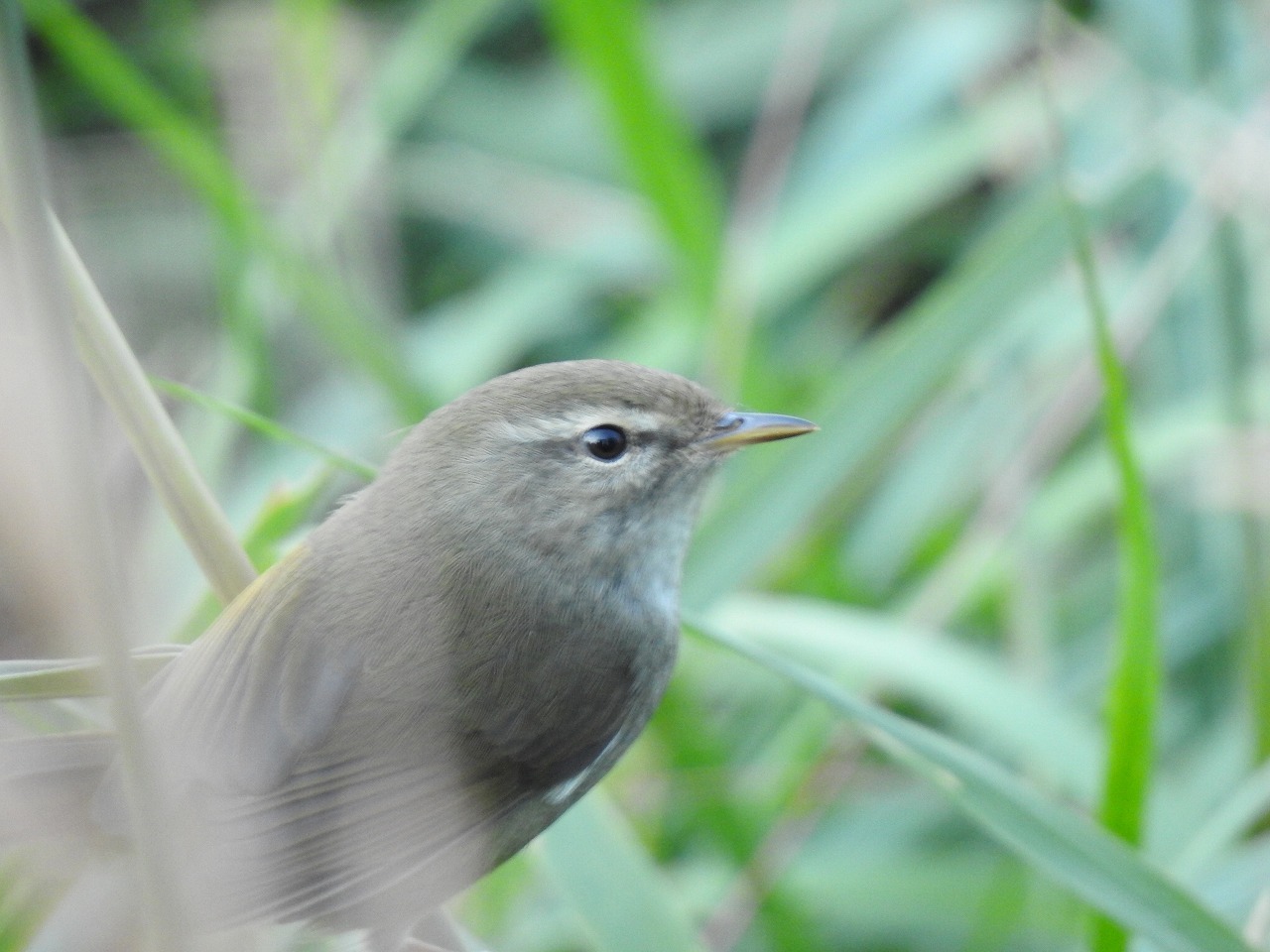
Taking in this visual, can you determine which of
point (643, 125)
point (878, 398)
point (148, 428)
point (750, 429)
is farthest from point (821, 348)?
point (148, 428)

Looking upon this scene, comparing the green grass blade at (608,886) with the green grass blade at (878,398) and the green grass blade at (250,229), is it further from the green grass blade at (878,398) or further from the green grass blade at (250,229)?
the green grass blade at (250,229)

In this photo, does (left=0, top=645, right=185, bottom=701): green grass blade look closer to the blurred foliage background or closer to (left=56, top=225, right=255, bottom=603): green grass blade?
the blurred foliage background

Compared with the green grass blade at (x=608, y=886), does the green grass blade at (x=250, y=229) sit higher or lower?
higher

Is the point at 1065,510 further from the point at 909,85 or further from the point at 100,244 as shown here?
the point at 100,244

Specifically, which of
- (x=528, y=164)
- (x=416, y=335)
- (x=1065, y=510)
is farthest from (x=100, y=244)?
(x=1065, y=510)

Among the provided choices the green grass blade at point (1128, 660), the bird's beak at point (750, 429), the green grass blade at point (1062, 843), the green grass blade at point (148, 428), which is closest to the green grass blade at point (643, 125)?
the bird's beak at point (750, 429)
